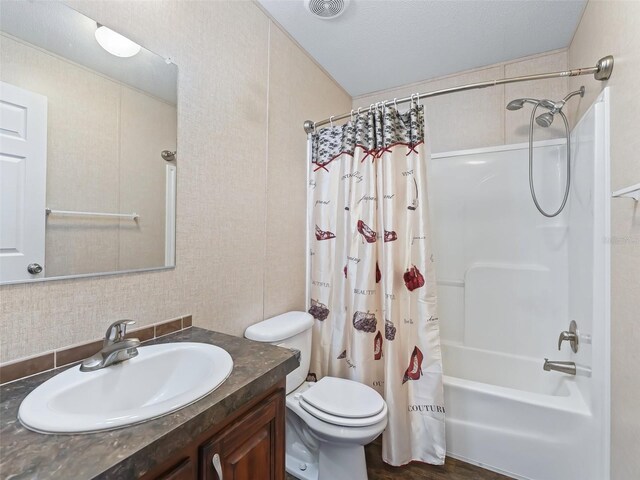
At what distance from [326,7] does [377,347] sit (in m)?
1.88

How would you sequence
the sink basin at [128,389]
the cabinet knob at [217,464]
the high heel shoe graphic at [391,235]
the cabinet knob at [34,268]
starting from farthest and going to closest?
the high heel shoe graphic at [391,235] < the cabinet knob at [34,268] < the cabinet knob at [217,464] < the sink basin at [128,389]

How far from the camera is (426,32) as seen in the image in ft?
5.73

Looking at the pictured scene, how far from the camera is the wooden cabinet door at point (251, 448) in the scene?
696 millimetres

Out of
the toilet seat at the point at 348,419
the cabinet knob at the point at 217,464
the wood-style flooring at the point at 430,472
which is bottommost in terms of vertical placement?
the wood-style flooring at the point at 430,472

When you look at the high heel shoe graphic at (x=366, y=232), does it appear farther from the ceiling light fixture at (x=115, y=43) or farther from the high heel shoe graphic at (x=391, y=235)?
the ceiling light fixture at (x=115, y=43)

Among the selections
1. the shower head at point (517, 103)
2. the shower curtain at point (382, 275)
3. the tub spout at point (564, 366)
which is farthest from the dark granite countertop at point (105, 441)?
the shower head at point (517, 103)

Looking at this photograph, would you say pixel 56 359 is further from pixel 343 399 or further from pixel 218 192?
pixel 343 399

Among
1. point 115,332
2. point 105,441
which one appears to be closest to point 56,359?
point 115,332

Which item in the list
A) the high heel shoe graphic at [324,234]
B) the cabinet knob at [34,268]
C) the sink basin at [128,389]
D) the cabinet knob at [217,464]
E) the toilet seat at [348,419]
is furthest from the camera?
the high heel shoe graphic at [324,234]

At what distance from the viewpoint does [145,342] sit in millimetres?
1035

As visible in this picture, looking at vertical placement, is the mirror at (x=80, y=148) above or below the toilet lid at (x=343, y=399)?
above

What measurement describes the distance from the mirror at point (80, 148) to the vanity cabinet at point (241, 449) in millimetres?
626

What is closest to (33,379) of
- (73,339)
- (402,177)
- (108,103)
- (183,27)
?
(73,339)

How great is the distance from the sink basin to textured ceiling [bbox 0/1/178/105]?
93 cm
